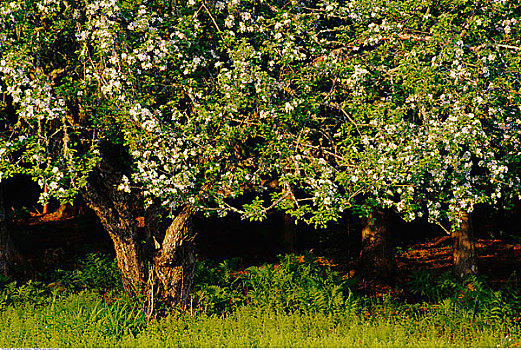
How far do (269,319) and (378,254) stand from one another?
631 centimetres

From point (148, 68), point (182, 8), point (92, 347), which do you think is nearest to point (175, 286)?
point (92, 347)

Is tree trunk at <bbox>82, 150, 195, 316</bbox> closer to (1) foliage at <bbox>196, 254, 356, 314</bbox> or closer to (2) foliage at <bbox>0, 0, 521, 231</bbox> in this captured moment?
(1) foliage at <bbox>196, 254, 356, 314</bbox>

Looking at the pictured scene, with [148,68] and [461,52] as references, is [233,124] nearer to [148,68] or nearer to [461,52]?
Result: [148,68]

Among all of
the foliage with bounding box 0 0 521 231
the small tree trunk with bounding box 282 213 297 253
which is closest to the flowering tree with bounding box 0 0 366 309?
the foliage with bounding box 0 0 521 231

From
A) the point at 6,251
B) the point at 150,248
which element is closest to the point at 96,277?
the point at 6,251

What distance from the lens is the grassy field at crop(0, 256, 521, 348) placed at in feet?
33.4

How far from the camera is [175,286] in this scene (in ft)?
41.2

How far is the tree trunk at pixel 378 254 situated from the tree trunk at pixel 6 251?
11.0 metres

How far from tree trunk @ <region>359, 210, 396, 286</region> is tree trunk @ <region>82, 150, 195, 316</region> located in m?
6.53

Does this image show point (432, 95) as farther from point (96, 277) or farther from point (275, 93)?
point (96, 277)

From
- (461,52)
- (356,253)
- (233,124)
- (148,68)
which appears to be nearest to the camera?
(461,52)

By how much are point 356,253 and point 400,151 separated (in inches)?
517

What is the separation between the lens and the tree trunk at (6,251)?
17047mm

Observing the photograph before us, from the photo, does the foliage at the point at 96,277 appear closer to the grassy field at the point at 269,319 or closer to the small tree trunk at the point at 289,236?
the grassy field at the point at 269,319
